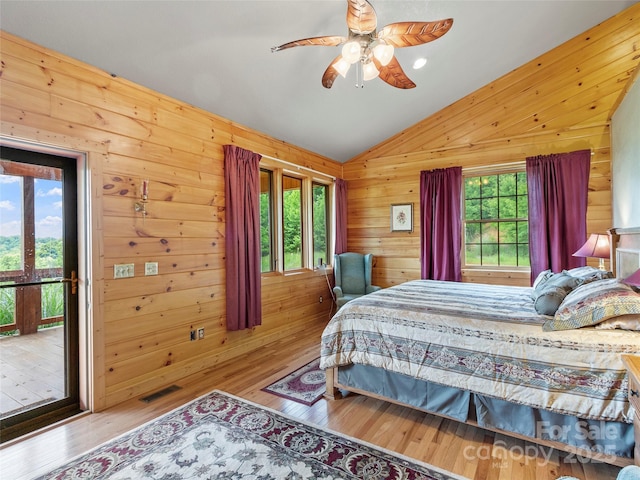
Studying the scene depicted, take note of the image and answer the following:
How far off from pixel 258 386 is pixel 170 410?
71cm

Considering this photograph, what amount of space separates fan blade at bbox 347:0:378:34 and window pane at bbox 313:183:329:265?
3.07 metres

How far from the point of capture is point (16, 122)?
2.06m

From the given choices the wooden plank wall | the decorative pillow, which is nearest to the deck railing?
the decorative pillow

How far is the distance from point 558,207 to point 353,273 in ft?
8.81

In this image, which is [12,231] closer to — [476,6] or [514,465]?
[514,465]

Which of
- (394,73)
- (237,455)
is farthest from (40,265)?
(394,73)

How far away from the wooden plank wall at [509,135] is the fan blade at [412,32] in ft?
8.34

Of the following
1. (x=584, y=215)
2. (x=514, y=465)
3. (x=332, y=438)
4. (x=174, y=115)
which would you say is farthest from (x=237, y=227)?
(x=584, y=215)

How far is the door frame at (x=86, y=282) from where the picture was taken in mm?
2424

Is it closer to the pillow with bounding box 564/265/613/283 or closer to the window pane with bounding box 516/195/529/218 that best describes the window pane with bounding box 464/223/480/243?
the window pane with bounding box 516/195/529/218

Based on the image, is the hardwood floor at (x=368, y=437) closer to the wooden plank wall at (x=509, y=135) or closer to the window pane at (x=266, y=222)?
the window pane at (x=266, y=222)

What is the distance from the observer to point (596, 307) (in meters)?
1.82

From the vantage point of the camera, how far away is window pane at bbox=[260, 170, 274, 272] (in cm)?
413

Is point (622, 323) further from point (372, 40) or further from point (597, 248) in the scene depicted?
point (372, 40)
